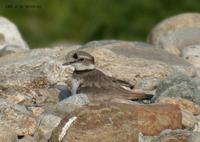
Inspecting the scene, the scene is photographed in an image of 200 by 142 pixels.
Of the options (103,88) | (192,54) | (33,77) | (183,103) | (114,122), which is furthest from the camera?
(192,54)

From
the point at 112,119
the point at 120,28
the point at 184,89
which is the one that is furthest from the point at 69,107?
the point at 120,28

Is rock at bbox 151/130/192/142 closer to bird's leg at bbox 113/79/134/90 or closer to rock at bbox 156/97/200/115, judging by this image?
rock at bbox 156/97/200/115

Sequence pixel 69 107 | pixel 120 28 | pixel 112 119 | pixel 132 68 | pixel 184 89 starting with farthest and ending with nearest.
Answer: pixel 120 28, pixel 132 68, pixel 184 89, pixel 69 107, pixel 112 119

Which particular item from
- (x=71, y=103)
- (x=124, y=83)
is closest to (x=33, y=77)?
(x=124, y=83)

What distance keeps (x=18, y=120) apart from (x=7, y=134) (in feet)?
1.50

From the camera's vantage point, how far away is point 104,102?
29.4 feet

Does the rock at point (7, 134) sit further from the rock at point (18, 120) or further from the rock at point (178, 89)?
the rock at point (178, 89)

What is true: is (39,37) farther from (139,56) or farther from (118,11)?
(139,56)

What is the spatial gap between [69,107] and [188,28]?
18.3ft

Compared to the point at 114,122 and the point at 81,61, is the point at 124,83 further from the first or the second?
the point at 114,122

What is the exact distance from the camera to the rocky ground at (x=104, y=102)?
8453 millimetres

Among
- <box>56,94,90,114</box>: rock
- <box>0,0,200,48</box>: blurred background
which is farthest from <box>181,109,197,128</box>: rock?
<box>0,0,200,48</box>: blurred background

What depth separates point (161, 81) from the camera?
34.8ft

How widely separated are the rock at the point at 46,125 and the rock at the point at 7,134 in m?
0.30
